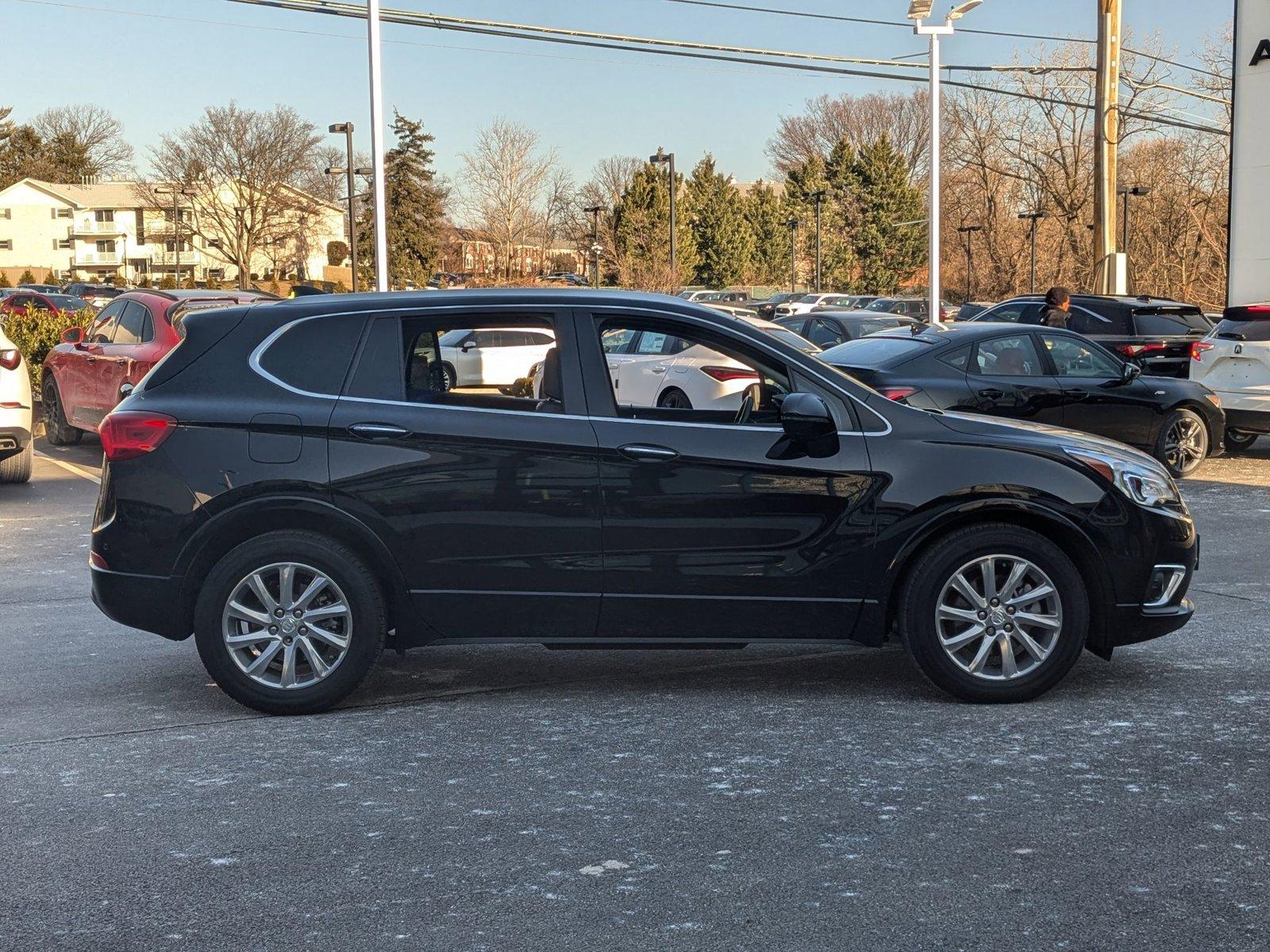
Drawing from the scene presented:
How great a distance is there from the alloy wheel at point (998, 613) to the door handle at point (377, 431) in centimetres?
230

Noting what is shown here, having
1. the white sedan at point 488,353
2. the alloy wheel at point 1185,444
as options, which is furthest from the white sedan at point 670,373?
the alloy wheel at point 1185,444

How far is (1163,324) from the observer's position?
18.4 m

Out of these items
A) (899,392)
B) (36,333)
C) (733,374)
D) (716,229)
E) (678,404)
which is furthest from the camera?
(716,229)

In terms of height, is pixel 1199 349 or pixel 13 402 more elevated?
pixel 1199 349

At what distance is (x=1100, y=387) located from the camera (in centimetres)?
1324

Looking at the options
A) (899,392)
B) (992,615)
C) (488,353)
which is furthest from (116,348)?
(992,615)

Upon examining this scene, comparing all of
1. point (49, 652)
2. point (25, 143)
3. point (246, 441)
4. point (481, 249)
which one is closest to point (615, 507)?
point (246, 441)

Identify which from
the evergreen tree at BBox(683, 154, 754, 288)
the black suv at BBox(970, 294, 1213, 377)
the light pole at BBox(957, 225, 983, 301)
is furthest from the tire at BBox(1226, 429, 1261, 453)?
the evergreen tree at BBox(683, 154, 754, 288)

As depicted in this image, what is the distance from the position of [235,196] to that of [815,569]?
288 ft

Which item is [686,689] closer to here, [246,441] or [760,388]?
[760,388]

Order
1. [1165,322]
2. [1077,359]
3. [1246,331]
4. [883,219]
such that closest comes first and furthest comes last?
[1077,359], [1246,331], [1165,322], [883,219]

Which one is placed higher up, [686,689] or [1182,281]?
[1182,281]

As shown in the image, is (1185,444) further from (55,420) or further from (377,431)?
(55,420)

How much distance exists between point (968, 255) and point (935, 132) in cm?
4153
